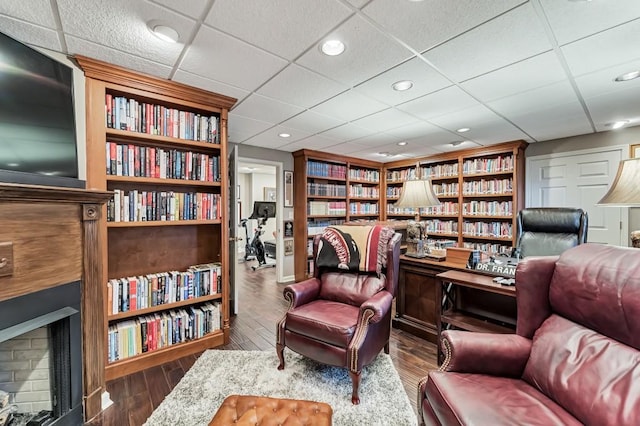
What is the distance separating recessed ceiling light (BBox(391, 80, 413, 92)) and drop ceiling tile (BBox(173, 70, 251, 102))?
1.31 meters

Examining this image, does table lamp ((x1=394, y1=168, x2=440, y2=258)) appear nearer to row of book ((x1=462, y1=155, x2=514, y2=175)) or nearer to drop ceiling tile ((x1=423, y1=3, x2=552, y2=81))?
drop ceiling tile ((x1=423, y1=3, x2=552, y2=81))

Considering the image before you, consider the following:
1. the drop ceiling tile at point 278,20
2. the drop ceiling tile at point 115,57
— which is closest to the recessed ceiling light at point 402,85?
the drop ceiling tile at point 278,20

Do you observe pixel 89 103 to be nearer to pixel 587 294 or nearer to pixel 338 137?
pixel 338 137

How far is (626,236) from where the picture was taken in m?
3.44

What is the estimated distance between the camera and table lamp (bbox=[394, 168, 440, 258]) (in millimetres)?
2701

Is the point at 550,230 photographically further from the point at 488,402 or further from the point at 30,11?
the point at 30,11

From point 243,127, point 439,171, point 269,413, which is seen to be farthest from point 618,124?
point 269,413

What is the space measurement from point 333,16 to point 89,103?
1851mm

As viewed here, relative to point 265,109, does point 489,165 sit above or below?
below

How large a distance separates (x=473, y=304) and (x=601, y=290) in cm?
123

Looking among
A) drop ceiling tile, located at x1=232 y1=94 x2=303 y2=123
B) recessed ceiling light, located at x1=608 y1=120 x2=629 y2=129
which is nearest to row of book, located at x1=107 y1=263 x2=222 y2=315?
drop ceiling tile, located at x1=232 y1=94 x2=303 y2=123

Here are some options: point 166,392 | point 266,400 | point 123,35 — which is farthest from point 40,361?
point 123,35

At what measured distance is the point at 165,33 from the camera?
1.61 m

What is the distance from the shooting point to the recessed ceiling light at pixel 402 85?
2.23 meters
